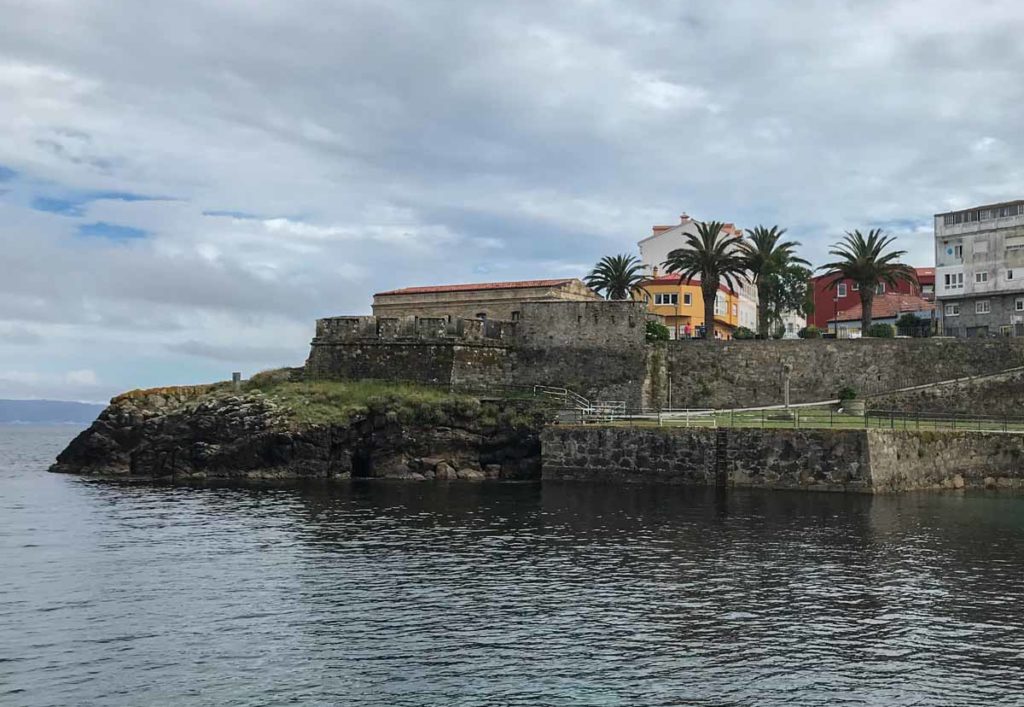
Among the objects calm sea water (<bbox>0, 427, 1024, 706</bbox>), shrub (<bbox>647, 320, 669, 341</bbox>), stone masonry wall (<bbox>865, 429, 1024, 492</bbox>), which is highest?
shrub (<bbox>647, 320, 669, 341</bbox>)

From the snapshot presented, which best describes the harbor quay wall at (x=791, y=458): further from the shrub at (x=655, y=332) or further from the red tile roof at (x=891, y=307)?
the red tile roof at (x=891, y=307)

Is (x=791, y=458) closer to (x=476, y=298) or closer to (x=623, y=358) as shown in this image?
(x=623, y=358)

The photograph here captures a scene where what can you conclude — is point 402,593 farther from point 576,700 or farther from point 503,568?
point 576,700

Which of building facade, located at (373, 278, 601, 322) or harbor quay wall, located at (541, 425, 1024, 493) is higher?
building facade, located at (373, 278, 601, 322)

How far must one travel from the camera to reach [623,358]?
2414 inches

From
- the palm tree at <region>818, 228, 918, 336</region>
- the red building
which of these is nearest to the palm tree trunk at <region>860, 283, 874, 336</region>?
the palm tree at <region>818, 228, 918, 336</region>

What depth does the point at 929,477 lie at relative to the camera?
48.3m

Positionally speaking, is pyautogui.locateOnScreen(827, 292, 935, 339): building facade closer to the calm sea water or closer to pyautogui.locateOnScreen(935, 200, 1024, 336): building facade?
pyautogui.locateOnScreen(935, 200, 1024, 336): building facade

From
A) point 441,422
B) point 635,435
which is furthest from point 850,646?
point 441,422

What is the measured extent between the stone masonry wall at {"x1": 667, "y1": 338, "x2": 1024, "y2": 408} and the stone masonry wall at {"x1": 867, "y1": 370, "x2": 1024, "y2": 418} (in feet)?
3.57

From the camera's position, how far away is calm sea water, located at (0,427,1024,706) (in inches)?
708

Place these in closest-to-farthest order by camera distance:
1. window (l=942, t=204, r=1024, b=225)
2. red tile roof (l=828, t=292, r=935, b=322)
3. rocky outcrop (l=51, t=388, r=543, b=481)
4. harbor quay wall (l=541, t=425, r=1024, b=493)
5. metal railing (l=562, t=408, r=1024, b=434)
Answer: harbor quay wall (l=541, t=425, r=1024, b=493) < metal railing (l=562, t=408, r=1024, b=434) < rocky outcrop (l=51, t=388, r=543, b=481) < window (l=942, t=204, r=1024, b=225) < red tile roof (l=828, t=292, r=935, b=322)

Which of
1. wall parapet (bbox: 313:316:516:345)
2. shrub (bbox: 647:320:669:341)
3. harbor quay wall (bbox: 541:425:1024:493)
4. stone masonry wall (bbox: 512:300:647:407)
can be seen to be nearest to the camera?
harbor quay wall (bbox: 541:425:1024:493)

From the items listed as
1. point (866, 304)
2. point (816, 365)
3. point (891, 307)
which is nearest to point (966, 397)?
point (816, 365)
